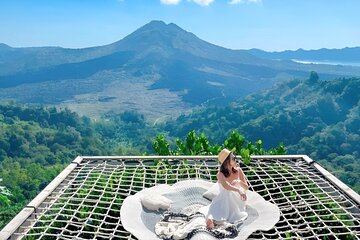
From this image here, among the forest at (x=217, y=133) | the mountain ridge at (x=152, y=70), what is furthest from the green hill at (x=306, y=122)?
the mountain ridge at (x=152, y=70)

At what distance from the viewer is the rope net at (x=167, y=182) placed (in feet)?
10.3

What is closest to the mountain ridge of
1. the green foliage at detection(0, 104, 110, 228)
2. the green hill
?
the green hill

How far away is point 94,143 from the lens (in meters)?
45.1

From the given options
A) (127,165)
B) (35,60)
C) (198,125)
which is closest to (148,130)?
(198,125)

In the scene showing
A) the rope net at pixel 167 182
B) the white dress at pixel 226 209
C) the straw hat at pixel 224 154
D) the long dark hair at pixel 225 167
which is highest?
the straw hat at pixel 224 154

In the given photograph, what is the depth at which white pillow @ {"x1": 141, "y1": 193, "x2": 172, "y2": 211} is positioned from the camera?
3547mm

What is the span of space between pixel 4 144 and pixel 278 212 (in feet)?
125

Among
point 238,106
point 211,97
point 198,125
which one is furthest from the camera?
point 211,97

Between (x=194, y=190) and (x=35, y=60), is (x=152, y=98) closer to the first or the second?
(x=35, y=60)

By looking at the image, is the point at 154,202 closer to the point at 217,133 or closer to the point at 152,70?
the point at 217,133

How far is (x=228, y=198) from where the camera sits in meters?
3.31

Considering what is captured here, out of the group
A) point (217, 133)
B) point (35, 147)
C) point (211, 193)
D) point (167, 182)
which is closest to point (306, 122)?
point (217, 133)

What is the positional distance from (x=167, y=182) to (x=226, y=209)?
1.17 metres

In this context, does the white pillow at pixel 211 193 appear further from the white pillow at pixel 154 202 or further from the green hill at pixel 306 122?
the green hill at pixel 306 122
